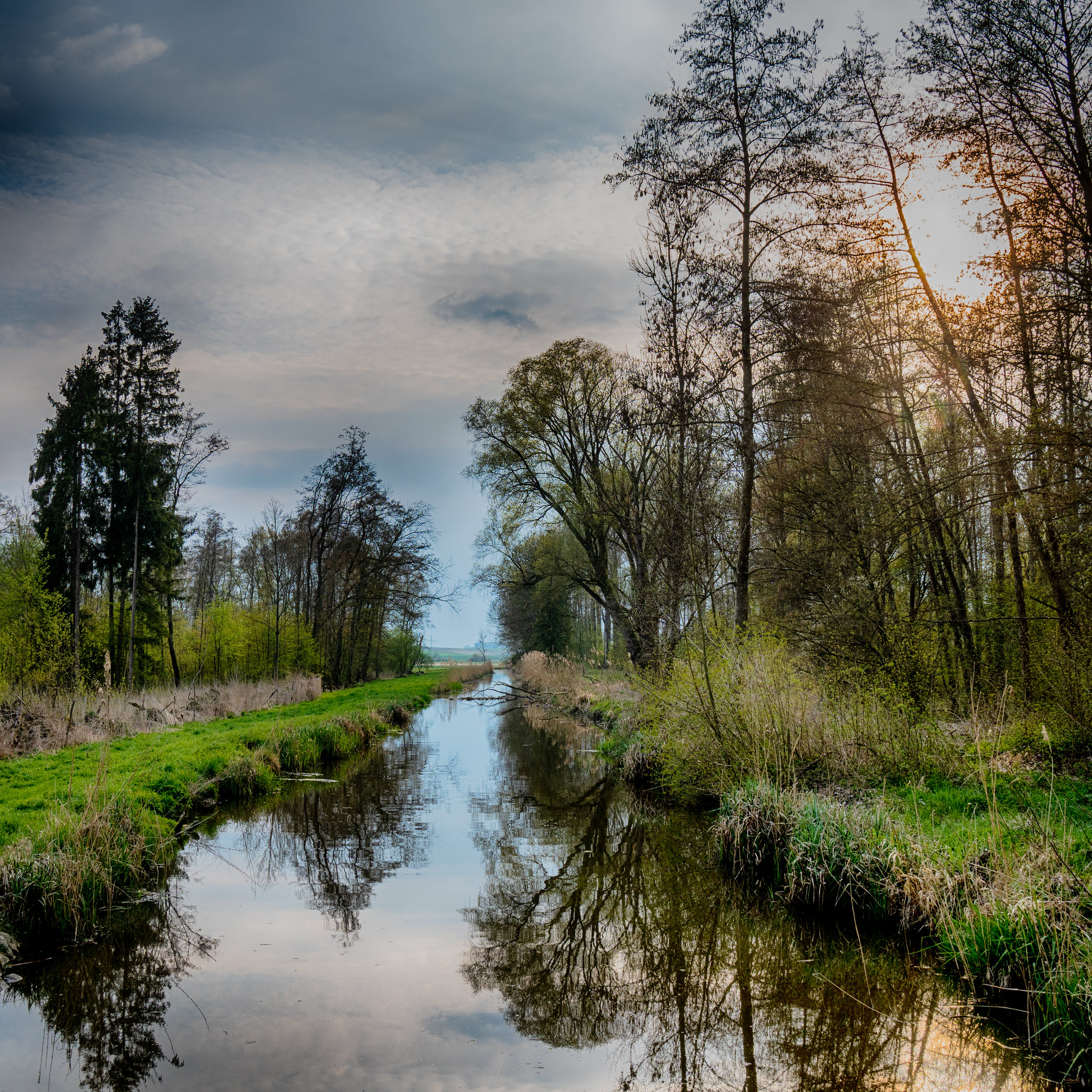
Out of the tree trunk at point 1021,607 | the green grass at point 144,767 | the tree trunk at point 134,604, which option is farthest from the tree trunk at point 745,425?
the tree trunk at point 134,604

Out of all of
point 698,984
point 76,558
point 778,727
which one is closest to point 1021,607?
point 778,727

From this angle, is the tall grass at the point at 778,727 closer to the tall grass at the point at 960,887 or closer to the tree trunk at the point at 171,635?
the tall grass at the point at 960,887

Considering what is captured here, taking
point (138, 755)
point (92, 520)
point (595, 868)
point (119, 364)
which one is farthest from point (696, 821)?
point (119, 364)

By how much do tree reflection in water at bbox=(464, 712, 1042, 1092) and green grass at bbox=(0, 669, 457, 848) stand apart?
174 inches

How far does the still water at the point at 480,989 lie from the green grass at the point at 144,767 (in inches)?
49.9

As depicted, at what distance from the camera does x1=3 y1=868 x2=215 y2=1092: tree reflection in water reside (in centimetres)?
443

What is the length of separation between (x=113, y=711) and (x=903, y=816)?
14.8 m

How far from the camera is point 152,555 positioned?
944 inches

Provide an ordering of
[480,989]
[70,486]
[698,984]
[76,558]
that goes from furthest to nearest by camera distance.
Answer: [70,486] < [76,558] < [480,989] < [698,984]

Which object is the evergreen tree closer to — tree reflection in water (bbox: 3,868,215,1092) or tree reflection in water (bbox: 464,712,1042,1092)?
tree reflection in water (bbox: 3,868,215,1092)

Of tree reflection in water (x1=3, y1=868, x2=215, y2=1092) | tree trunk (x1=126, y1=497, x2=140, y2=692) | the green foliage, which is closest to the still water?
tree reflection in water (x1=3, y1=868, x2=215, y2=1092)

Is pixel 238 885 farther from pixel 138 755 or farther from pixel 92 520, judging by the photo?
pixel 92 520

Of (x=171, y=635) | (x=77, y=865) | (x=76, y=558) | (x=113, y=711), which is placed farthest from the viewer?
(x=171, y=635)

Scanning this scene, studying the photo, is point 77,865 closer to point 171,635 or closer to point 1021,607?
point 1021,607
